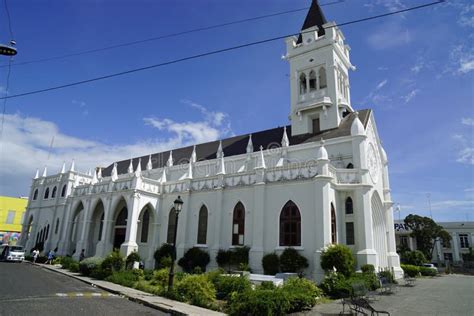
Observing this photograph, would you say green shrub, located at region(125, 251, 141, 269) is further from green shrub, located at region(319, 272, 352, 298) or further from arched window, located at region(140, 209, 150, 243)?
green shrub, located at region(319, 272, 352, 298)

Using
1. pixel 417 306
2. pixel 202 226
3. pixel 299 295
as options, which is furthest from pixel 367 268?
pixel 202 226

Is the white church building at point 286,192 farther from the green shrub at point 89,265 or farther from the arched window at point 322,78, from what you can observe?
the green shrub at point 89,265

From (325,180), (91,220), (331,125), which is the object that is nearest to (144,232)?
(91,220)

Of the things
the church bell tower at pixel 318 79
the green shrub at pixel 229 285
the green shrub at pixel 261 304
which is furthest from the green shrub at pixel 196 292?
the church bell tower at pixel 318 79

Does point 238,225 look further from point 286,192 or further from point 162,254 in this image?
point 162,254

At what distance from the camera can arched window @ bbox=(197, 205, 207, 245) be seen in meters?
26.9

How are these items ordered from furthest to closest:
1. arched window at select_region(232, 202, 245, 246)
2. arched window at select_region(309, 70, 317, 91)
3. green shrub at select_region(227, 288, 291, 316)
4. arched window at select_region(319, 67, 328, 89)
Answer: arched window at select_region(309, 70, 317, 91), arched window at select_region(319, 67, 328, 89), arched window at select_region(232, 202, 245, 246), green shrub at select_region(227, 288, 291, 316)

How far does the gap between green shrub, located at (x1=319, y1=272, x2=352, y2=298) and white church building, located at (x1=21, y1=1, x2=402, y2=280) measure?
180cm

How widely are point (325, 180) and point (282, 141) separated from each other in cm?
980

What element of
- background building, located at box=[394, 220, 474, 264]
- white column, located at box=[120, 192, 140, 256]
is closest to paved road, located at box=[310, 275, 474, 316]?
white column, located at box=[120, 192, 140, 256]

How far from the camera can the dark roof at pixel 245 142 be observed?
28.7 meters

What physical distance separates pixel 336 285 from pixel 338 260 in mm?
2119

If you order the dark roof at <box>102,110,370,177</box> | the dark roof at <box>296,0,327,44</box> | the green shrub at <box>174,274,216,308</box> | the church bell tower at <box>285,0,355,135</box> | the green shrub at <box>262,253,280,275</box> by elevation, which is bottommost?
the green shrub at <box>174,274,216,308</box>

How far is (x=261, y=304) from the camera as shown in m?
10.8
